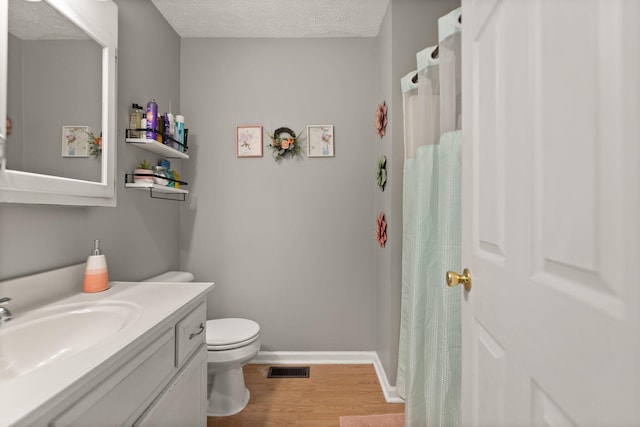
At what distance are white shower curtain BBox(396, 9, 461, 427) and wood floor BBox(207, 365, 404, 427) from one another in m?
0.31

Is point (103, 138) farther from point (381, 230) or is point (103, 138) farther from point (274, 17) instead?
point (381, 230)

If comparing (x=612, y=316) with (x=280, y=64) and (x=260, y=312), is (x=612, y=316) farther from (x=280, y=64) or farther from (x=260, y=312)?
(x=280, y=64)

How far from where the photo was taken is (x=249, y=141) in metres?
A: 2.33

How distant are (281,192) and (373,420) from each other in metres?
1.58

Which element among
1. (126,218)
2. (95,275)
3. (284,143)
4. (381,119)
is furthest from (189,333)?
(381,119)

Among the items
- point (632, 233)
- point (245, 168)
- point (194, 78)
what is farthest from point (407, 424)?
point (194, 78)

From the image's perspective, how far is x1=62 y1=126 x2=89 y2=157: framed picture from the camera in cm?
119

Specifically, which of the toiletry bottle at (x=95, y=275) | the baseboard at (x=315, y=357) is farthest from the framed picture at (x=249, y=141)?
the baseboard at (x=315, y=357)

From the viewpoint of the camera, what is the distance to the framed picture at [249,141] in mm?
2328

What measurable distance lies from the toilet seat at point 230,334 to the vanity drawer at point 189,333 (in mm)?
375

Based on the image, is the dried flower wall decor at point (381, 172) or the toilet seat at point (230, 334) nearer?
the toilet seat at point (230, 334)

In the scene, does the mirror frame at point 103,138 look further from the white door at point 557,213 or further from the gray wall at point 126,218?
the white door at point 557,213

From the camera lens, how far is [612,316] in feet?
1.26

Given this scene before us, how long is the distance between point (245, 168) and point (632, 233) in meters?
2.23
